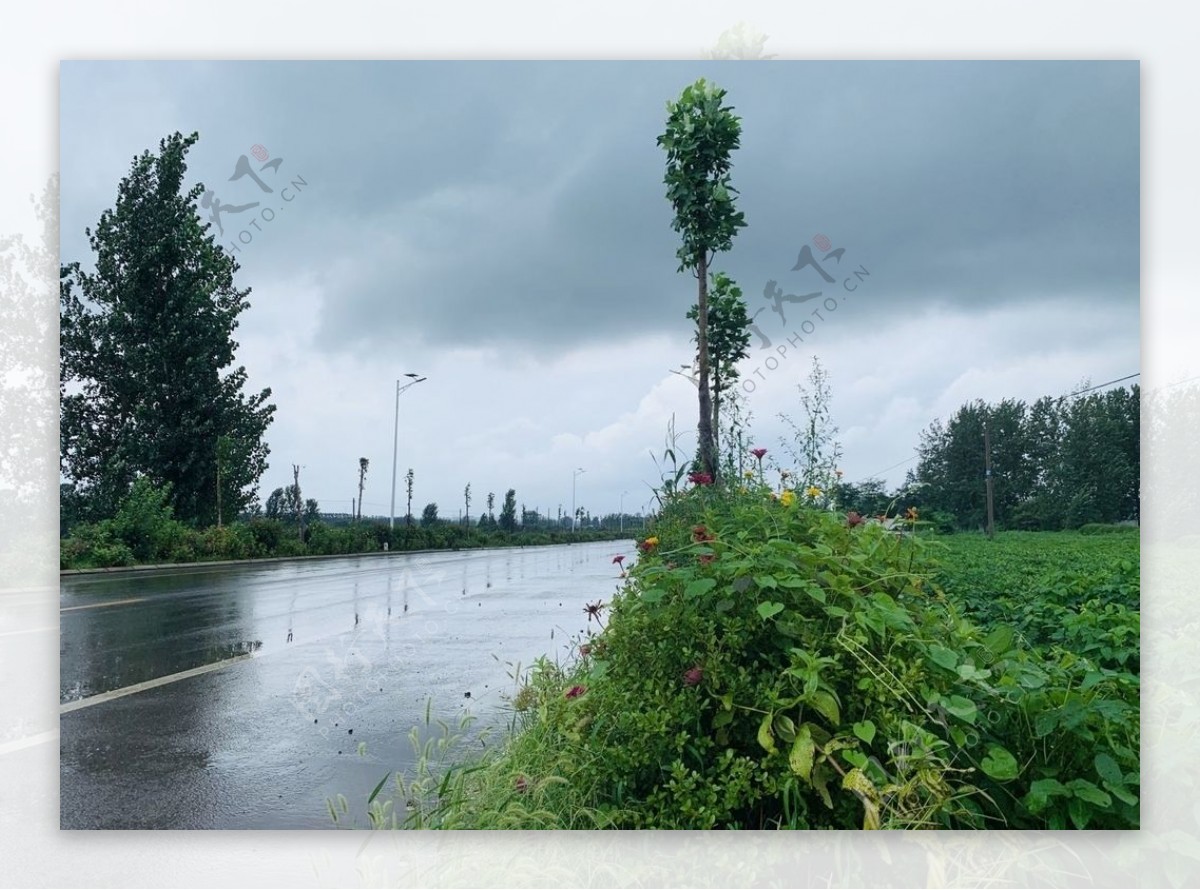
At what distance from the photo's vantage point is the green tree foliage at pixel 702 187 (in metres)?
3.72

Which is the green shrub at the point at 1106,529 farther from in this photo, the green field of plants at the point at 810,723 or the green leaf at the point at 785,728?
the green leaf at the point at 785,728

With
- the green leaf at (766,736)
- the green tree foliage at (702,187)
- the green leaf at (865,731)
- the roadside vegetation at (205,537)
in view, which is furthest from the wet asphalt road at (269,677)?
the green tree foliage at (702,187)

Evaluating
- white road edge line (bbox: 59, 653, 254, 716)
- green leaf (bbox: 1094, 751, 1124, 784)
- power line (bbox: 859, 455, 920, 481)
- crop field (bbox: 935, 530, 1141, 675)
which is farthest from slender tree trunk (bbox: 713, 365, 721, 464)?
white road edge line (bbox: 59, 653, 254, 716)

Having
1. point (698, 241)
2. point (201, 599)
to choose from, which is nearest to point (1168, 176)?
point (698, 241)

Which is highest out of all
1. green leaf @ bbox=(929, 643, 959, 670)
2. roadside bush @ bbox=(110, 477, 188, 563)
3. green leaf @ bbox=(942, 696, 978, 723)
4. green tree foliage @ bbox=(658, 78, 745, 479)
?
green tree foliage @ bbox=(658, 78, 745, 479)

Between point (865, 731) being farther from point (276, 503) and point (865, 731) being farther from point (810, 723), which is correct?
point (276, 503)

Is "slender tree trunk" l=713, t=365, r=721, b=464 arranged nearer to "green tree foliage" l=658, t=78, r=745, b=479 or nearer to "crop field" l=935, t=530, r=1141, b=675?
"green tree foliage" l=658, t=78, r=745, b=479

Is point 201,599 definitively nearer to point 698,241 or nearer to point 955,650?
point 698,241

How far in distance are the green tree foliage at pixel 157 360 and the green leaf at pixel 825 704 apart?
2441mm

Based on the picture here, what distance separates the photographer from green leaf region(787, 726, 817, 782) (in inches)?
87.0

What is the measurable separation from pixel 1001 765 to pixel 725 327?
2.24 m

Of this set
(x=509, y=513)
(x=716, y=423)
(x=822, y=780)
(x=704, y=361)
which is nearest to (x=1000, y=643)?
(x=822, y=780)

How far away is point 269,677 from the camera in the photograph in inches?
190

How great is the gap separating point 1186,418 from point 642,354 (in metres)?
1.99
